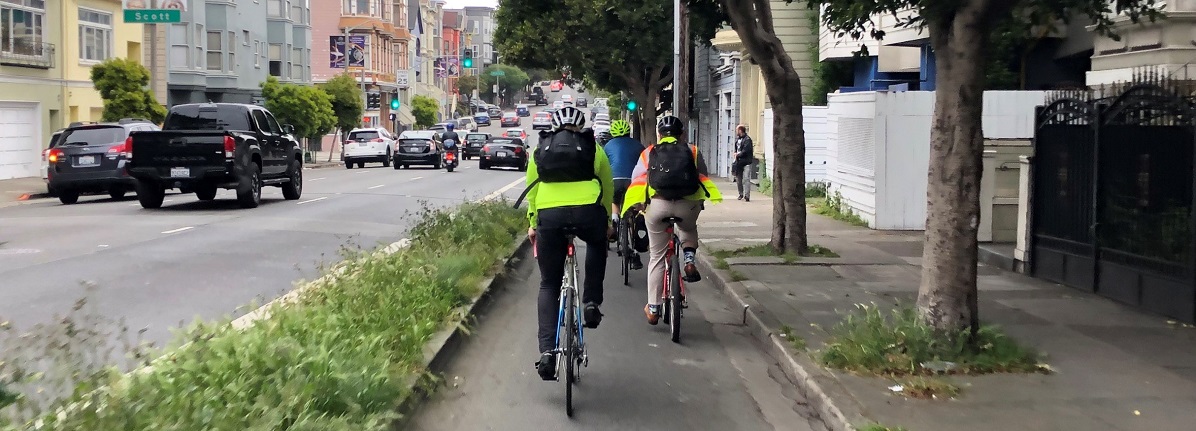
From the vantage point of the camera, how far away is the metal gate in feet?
31.9

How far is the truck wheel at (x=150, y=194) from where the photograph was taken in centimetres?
2125

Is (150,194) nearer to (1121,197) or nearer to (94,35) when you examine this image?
(1121,197)

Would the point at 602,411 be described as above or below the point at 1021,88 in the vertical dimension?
below

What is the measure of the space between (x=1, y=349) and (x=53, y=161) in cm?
1859

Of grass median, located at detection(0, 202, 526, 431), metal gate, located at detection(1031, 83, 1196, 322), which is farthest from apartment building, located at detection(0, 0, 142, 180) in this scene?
metal gate, located at detection(1031, 83, 1196, 322)

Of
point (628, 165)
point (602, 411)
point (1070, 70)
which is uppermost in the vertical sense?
point (1070, 70)

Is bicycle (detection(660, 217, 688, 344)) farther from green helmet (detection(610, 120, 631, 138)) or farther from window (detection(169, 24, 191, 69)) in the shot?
window (detection(169, 24, 191, 69))

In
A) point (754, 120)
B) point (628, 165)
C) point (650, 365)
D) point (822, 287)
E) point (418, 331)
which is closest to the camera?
point (418, 331)

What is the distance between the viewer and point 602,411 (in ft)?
23.6

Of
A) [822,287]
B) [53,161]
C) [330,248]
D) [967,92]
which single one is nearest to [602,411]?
[967,92]

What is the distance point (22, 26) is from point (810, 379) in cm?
3274

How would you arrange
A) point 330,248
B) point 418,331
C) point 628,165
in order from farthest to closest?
1. point 330,248
2. point 628,165
3. point 418,331

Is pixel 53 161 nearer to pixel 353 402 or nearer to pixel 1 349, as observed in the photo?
pixel 1 349

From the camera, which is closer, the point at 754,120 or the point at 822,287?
the point at 822,287
